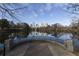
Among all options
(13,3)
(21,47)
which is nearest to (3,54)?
(21,47)

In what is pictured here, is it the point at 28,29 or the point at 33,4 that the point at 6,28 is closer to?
the point at 28,29

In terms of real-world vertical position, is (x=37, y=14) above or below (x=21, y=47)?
above

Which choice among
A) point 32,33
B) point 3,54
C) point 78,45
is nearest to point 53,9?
point 32,33

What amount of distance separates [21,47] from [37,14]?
0.51m

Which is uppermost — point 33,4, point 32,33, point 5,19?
point 33,4

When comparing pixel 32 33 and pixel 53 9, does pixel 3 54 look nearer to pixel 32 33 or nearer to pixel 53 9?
pixel 32 33

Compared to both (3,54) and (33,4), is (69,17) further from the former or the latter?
(3,54)

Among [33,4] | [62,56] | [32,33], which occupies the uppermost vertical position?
[33,4]

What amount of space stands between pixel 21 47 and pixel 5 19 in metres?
0.45

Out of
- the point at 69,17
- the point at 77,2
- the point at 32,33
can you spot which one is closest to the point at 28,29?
the point at 32,33

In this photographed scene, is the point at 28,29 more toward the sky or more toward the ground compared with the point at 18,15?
more toward the ground

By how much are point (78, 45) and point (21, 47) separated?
2.60 feet

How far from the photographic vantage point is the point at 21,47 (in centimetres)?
263

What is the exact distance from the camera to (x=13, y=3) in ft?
8.59
